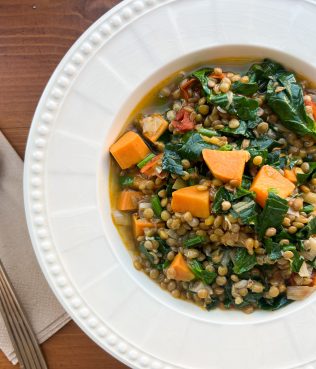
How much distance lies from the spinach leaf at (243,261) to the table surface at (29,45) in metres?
1.62

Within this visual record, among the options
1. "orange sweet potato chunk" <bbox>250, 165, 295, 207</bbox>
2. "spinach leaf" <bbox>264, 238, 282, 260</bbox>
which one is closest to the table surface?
"orange sweet potato chunk" <bbox>250, 165, 295, 207</bbox>

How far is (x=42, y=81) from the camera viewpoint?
3342 millimetres

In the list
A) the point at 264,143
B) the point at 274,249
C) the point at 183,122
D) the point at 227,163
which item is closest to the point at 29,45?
the point at 183,122

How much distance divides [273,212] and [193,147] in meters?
0.59

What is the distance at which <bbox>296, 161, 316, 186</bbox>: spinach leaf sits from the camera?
2.95 metres

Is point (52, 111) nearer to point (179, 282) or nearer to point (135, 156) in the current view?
point (135, 156)

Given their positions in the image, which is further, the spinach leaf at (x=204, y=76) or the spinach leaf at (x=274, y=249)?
the spinach leaf at (x=204, y=76)

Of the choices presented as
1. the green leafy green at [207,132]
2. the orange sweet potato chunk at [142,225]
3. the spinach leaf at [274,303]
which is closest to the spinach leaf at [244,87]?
the green leafy green at [207,132]

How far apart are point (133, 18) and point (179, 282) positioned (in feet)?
5.39

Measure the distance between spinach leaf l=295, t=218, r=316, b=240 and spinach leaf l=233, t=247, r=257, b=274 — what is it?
30 centimetres

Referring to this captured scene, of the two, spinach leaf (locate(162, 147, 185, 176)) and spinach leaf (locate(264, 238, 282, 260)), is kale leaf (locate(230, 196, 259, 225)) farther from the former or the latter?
spinach leaf (locate(162, 147, 185, 176))

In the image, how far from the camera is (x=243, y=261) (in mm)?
2941

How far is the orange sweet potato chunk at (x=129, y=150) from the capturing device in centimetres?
303

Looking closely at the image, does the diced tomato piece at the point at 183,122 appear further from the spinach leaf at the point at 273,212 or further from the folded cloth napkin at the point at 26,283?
the folded cloth napkin at the point at 26,283
